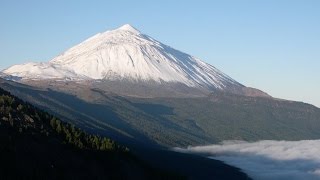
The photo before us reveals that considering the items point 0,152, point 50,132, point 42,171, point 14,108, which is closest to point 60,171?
point 42,171

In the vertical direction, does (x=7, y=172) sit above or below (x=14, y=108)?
below

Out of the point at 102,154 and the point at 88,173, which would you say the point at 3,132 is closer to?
the point at 88,173

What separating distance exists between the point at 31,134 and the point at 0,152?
2614 centimetres

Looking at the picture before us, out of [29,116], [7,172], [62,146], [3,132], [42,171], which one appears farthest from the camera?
[29,116]

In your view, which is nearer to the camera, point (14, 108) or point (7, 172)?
point (7, 172)

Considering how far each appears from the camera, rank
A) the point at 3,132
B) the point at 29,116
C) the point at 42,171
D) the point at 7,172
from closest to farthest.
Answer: the point at 7,172
the point at 42,171
the point at 3,132
the point at 29,116

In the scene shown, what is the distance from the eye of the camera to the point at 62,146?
18162 centimetres

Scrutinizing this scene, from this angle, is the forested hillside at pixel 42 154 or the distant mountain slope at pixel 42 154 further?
the forested hillside at pixel 42 154

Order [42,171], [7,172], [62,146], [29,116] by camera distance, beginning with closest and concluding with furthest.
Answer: [7,172] → [42,171] → [62,146] → [29,116]

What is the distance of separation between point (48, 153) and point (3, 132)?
14.7 meters

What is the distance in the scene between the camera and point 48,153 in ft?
555

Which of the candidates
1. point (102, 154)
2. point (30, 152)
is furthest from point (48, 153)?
point (102, 154)

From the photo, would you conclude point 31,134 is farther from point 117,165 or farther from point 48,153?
point 117,165

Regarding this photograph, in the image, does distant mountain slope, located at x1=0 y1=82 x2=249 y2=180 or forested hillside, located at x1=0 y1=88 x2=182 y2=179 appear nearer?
distant mountain slope, located at x1=0 y1=82 x2=249 y2=180
